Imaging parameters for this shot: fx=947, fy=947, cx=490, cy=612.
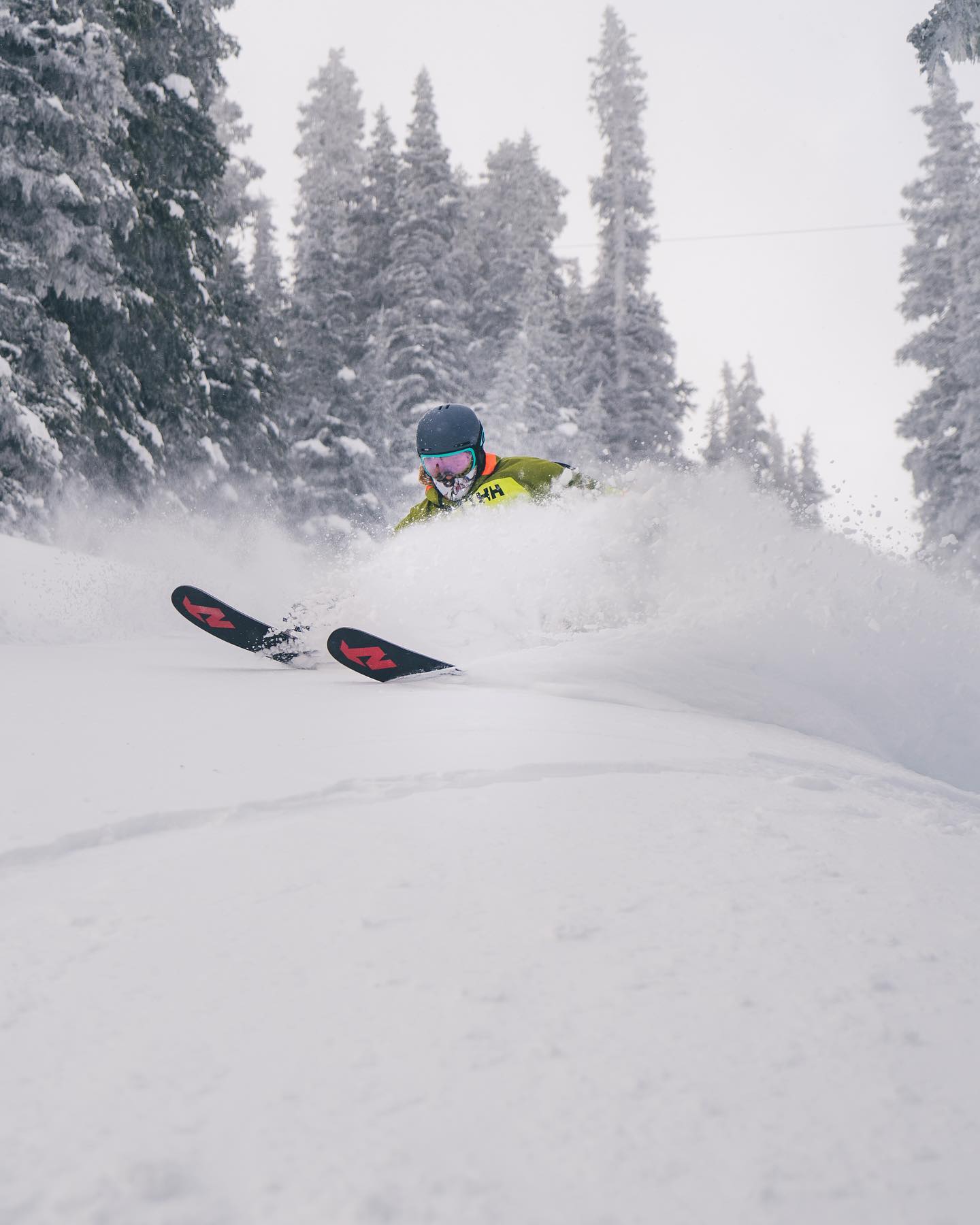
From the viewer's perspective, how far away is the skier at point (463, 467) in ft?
22.1

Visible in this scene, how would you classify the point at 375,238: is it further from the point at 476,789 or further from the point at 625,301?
the point at 476,789

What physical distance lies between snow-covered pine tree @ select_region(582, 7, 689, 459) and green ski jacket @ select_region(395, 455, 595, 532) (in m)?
22.9

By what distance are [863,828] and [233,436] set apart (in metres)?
18.4

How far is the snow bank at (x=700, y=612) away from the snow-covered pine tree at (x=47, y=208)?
639 cm

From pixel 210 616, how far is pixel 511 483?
230cm

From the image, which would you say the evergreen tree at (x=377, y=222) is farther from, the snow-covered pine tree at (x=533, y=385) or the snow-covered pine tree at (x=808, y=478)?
the snow-covered pine tree at (x=808, y=478)

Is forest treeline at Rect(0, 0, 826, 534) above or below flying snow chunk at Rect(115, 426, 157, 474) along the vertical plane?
above

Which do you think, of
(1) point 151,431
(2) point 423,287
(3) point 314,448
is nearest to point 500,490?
(1) point 151,431

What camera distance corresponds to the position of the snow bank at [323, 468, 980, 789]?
13.6ft

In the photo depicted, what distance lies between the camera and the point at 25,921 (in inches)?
58.9

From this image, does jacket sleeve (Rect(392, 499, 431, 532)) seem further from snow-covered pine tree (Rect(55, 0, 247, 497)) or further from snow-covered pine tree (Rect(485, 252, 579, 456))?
snow-covered pine tree (Rect(485, 252, 579, 456))

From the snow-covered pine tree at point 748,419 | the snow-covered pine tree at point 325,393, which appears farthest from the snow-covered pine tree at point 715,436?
the snow-covered pine tree at point 325,393

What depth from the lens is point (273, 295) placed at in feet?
94.0

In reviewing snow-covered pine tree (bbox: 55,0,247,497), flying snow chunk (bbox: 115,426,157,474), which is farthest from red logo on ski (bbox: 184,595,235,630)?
flying snow chunk (bbox: 115,426,157,474)
